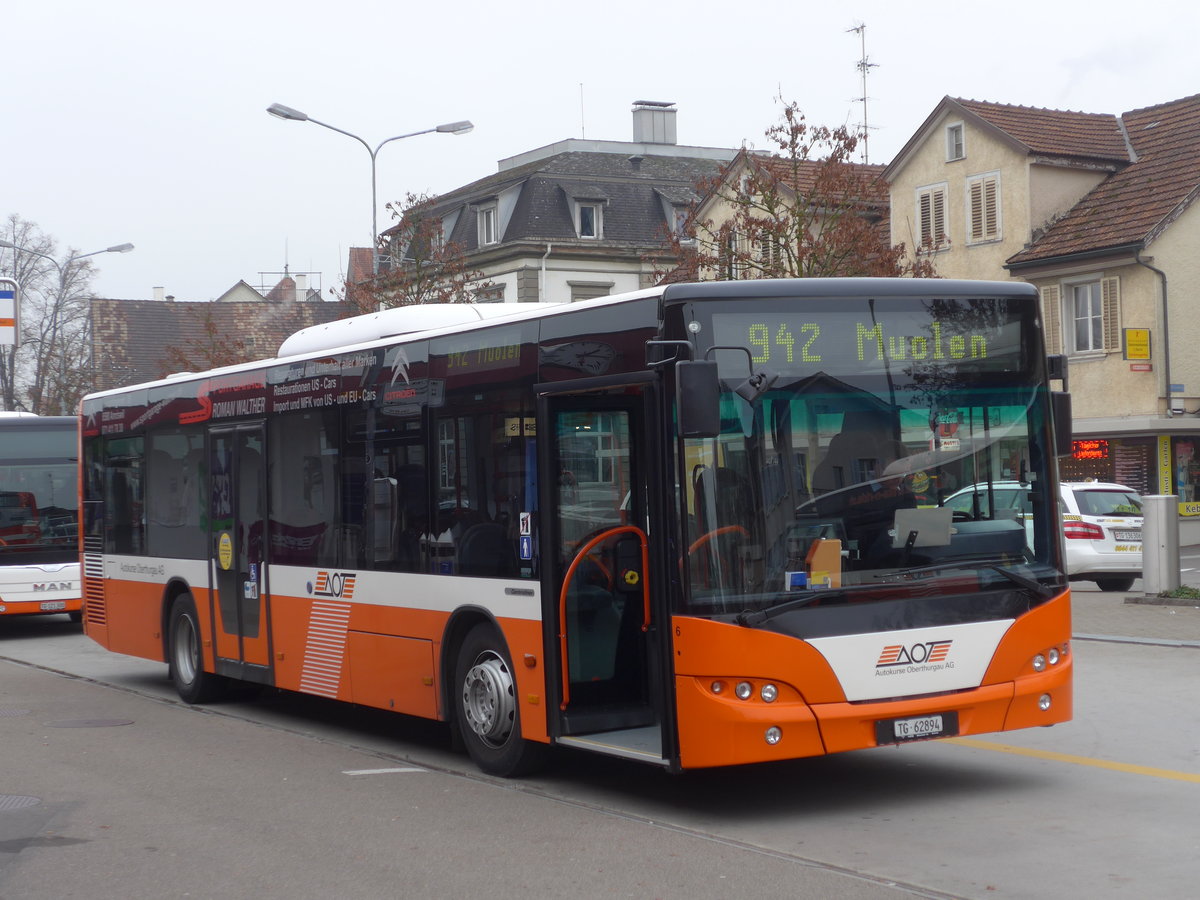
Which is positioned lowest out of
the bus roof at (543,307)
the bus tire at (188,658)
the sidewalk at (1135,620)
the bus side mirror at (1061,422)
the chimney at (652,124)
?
the sidewalk at (1135,620)

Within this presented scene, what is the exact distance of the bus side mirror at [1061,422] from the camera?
915 cm

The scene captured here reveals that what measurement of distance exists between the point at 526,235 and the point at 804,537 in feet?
156

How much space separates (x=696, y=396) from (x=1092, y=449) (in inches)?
1268

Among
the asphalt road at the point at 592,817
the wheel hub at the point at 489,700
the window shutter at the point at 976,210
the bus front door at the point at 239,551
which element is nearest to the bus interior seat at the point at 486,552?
the wheel hub at the point at 489,700

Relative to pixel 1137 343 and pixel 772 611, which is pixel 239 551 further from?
pixel 1137 343

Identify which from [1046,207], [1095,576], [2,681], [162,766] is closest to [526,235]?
[1046,207]

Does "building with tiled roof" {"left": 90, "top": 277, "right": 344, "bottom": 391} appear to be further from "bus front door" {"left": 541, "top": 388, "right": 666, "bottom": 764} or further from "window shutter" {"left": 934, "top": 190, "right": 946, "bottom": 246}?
"bus front door" {"left": 541, "top": 388, "right": 666, "bottom": 764}

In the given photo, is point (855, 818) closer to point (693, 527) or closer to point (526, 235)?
point (693, 527)

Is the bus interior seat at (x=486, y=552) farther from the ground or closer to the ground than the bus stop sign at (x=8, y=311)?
closer to the ground

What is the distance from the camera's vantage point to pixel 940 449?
28.1ft

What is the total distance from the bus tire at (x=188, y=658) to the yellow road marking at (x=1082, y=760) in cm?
676

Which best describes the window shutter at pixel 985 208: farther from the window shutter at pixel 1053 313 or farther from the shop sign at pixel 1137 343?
the shop sign at pixel 1137 343

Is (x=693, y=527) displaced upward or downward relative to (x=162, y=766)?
upward

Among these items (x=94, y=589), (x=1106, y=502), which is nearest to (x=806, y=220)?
(x=1106, y=502)
